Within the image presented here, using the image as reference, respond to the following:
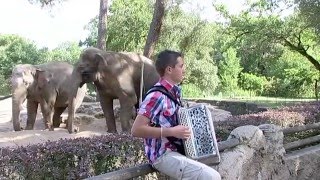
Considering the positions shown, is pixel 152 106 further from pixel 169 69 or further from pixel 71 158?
pixel 71 158

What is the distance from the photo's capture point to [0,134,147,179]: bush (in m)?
4.75

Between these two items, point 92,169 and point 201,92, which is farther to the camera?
point 201,92

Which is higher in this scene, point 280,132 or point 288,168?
point 280,132

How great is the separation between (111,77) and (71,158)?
5.10 m

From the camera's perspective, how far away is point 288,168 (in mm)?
6082

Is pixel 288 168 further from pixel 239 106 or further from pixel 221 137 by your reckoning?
pixel 239 106

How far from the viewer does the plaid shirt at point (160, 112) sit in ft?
10.7

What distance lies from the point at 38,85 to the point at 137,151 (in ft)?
22.2

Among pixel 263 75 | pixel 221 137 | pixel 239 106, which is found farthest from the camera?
pixel 263 75

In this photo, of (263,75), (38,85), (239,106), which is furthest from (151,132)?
(263,75)

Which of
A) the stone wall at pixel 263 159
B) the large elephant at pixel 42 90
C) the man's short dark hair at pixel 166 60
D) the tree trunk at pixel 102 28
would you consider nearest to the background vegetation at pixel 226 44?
the tree trunk at pixel 102 28

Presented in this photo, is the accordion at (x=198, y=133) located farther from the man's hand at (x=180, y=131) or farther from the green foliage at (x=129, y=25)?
the green foliage at (x=129, y=25)

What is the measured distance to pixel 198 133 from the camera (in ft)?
10.9

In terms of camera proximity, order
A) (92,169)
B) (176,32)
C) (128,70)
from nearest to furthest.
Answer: (92,169) < (128,70) < (176,32)
